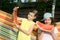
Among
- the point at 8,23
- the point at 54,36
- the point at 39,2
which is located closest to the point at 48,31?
the point at 54,36

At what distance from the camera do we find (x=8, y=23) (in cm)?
695

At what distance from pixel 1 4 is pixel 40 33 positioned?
2.93 metres

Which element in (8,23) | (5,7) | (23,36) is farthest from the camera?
(5,7)

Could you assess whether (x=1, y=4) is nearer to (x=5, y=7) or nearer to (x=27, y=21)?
(x=5, y=7)

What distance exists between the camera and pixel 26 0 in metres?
9.92

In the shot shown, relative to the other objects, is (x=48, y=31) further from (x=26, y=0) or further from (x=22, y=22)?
(x=26, y=0)

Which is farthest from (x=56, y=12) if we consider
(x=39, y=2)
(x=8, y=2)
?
(x=8, y=2)

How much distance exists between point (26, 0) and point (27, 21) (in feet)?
11.1

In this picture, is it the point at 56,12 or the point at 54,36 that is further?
the point at 56,12

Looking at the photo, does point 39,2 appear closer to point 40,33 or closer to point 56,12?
point 56,12

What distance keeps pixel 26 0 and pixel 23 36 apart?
3.49 m

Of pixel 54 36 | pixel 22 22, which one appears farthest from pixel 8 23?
pixel 54 36

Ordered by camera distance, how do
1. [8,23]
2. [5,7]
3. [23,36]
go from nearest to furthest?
[23,36] → [8,23] → [5,7]

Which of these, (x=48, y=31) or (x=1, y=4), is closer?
(x=48, y=31)
